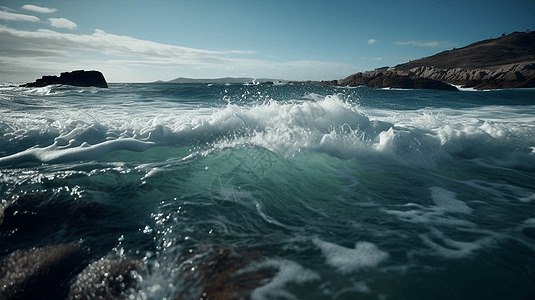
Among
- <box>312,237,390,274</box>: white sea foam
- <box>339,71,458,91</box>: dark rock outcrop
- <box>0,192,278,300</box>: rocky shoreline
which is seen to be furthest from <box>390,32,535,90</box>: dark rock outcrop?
<box>0,192,278,300</box>: rocky shoreline

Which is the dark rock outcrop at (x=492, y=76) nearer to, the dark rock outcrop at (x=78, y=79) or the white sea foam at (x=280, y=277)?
the white sea foam at (x=280, y=277)

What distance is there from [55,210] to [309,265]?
2.75m

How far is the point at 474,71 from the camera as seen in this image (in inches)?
1721

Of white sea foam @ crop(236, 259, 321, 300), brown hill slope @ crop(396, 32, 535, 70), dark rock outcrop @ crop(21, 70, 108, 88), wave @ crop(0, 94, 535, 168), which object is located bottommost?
white sea foam @ crop(236, 259, 321, 300)

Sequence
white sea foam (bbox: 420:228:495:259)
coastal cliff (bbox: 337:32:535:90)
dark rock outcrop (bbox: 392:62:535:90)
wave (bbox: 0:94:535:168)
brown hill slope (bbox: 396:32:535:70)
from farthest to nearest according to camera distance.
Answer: brown hill slope (bbox: 396:32:535:70) → coastal cliff (bbox: 337:32:535:90) → dark rock outcrop (bbox: 392:62:535:90) → wave (bbox: 0:94:535:168) → white sea foam (bbox: 420:228:495:259)

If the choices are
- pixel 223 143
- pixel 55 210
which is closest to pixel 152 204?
pixel 55 210

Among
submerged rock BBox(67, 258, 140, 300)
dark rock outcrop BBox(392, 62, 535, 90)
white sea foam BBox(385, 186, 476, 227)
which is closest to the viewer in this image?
submerged rock BBox(67, 258, 140, 300)

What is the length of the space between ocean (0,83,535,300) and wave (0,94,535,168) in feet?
0.13

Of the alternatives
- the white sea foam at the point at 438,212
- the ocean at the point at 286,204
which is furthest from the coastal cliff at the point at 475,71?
the white sea foam at the point at 438,212

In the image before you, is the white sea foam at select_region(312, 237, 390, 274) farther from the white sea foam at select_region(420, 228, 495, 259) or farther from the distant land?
the distant land

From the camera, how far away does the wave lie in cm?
455

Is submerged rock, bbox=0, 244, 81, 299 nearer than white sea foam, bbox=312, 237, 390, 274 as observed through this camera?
Yes

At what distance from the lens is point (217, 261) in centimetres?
189

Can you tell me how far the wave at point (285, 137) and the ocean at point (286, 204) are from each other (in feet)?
0.13
